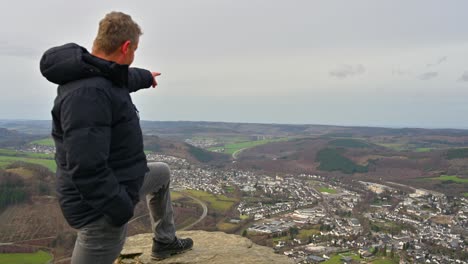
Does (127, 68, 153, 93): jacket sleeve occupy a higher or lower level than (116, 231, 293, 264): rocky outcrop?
higher

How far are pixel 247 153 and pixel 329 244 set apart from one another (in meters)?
88.8

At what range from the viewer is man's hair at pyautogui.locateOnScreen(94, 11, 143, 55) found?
3.90 meters

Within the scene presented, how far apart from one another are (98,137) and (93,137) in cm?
5

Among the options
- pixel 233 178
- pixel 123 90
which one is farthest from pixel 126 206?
pixel 233 178

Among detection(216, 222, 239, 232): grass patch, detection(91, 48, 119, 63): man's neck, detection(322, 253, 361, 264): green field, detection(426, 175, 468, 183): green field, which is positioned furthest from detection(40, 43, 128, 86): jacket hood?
detection(426, 175, 468, 183): green field

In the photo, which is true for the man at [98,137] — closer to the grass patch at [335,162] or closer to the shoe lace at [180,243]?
the shoe lace at [180,243]

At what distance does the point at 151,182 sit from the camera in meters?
5.62

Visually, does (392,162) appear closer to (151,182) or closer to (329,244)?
(329,244)

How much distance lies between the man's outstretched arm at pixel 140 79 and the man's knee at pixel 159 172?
122 cm

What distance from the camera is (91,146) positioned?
141 inches

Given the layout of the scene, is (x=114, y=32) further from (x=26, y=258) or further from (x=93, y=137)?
(x=26, y=258)

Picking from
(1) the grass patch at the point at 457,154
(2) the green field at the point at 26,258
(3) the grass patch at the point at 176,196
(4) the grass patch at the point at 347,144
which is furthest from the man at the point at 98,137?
(4) the grass patch at the point at 347,144

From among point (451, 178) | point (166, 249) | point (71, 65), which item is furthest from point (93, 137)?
point (451, 178)

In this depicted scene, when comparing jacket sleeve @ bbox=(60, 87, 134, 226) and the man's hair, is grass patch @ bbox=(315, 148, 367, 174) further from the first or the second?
jacket sleeve @ bbox=(60, 87, 134, 226)
